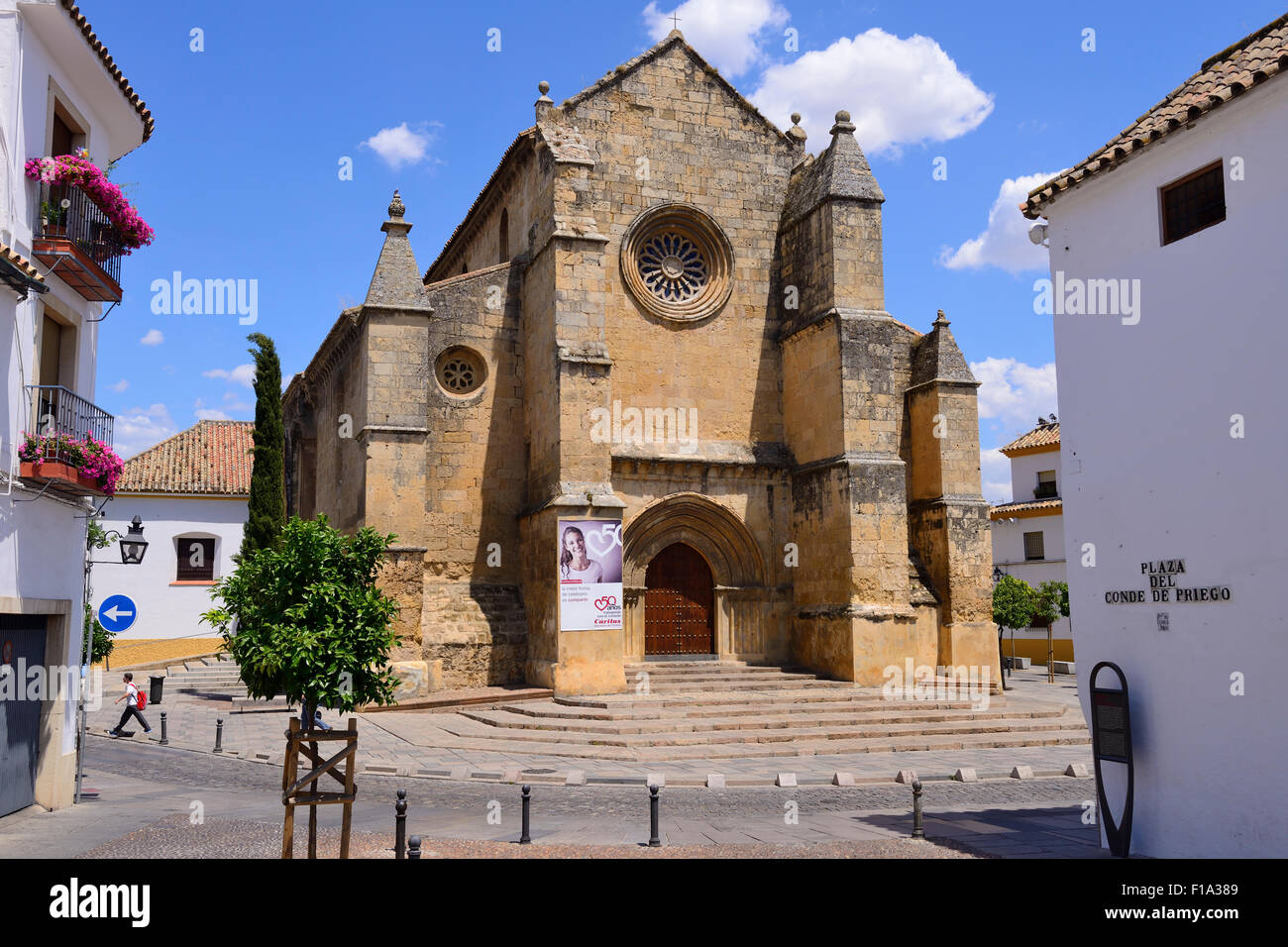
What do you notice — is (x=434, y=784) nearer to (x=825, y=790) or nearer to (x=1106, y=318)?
(x=825, y=790)

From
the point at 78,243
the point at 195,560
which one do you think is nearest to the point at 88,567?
the point at 78,243

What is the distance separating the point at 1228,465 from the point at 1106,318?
2074mm

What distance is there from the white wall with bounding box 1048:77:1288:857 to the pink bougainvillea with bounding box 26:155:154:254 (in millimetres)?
10640

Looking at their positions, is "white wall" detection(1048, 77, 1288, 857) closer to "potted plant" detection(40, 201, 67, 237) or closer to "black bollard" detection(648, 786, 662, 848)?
"black bollard" detection(648, 786, 662, 848)

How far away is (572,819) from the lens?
1138 cm

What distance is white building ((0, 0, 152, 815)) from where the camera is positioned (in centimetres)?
1049

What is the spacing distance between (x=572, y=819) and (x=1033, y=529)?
112ft

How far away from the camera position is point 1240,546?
8836mm

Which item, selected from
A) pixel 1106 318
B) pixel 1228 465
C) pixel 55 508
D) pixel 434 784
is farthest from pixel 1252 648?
pixel 55 508

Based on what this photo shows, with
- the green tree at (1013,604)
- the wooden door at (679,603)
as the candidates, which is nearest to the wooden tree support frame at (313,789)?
the wooden door at (679,603)

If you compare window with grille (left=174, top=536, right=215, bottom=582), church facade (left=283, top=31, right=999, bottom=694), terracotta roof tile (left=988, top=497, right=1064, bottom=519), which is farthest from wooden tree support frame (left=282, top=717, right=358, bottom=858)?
terracotta roof tile (left=988, top=497, right=1064, bottom=519)

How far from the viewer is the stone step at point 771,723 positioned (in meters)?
17.7

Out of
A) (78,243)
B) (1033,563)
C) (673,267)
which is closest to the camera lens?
(78,243)
